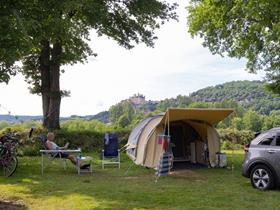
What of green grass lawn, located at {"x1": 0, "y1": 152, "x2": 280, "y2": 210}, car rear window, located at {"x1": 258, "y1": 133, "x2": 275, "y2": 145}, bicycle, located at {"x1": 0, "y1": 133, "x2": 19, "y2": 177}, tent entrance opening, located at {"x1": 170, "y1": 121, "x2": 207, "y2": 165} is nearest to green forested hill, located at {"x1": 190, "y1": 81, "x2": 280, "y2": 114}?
tent entrance opening, located at {"x1": 170, "y1": 121, "x2": 207, "y2": 165}

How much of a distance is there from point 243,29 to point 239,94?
55.4m

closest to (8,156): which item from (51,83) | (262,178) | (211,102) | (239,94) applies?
(262,178)

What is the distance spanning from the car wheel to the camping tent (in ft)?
11.0

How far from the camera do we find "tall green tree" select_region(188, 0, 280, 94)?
18078 millimetres

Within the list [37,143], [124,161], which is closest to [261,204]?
[124,161]

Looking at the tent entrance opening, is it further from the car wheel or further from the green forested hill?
the green forested hill

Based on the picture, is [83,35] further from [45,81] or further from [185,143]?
[185,143]

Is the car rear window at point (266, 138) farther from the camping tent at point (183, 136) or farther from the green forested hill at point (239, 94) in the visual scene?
the green forested hill at point (239, 94)

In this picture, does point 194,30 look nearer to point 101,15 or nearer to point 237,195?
point 101,15

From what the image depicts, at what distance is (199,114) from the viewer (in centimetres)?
1445

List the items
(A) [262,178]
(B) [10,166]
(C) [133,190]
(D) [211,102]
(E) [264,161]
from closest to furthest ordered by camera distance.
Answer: (E) [264,161] < (A) [262,178] < (C) [133,190] < (B) [10,166] < (D) [211,102]

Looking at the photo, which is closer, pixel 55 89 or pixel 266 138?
pixel 266 138

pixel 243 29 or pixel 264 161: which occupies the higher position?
pixel 243 29

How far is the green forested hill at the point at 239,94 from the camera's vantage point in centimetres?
6562
